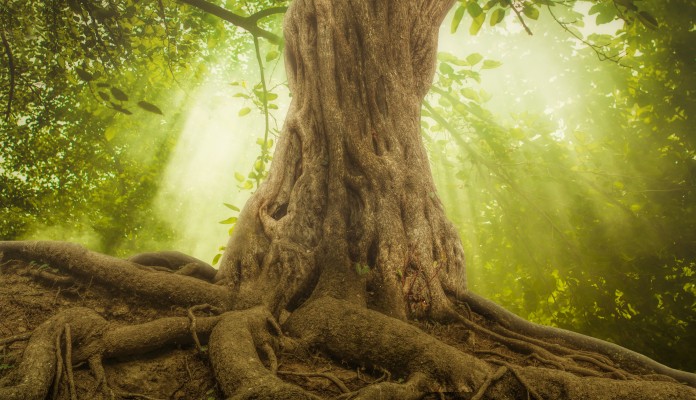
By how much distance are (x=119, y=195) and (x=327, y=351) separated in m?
11.3

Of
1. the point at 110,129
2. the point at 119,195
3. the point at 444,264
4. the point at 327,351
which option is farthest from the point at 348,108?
the point at 119,195

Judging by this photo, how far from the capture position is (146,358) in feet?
6.51

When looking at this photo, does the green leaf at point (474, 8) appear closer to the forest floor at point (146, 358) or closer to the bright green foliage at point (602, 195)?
the bright green foliage at point (602, 195)

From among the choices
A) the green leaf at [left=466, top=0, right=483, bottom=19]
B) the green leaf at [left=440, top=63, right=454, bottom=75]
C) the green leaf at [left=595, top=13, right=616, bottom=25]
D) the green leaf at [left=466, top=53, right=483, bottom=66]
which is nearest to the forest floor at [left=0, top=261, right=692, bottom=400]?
the green leaf at [left=466, top=0, right=483, bottom=19]

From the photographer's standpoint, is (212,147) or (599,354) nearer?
(599,354)

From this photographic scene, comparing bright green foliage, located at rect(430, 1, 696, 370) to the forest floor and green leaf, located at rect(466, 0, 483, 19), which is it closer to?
green leaf, located at rect(466, 0, 483, 19)

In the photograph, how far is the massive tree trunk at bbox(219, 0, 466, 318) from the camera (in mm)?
2609

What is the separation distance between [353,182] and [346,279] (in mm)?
851

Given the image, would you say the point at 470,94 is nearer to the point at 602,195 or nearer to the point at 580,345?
the point at 602,195

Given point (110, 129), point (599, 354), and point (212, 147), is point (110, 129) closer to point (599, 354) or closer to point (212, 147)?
point (599, 354)

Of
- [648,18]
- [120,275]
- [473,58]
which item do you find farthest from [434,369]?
[473,58]

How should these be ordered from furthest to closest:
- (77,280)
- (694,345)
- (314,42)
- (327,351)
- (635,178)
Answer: (635,178) < (694,345) < (314,42) < (77,280) < (327,351)

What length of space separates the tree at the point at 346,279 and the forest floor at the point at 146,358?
29mm

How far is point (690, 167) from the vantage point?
4582 mm
